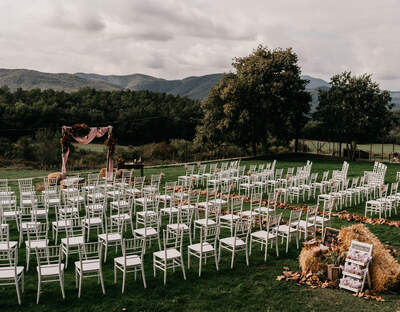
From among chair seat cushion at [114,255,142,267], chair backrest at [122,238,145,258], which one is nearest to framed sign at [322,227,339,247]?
chair backrest at [122,238,145,258]

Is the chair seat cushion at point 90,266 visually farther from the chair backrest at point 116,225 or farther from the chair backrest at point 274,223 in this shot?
the chair backrest at point 274,223

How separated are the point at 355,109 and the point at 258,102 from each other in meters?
7.94

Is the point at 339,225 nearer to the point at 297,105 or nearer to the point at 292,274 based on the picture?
the point at 292,274

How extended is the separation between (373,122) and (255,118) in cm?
952

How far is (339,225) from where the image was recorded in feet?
35.5

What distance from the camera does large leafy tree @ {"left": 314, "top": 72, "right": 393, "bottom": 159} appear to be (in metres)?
29.6

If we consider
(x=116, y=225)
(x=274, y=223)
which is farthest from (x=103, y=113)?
(x=274, y=223)

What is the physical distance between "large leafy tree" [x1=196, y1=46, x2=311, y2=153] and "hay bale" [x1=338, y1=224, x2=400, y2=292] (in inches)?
842

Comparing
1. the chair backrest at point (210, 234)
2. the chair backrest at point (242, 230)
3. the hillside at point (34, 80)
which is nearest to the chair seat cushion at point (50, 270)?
the chair backrest at point (210, 234)

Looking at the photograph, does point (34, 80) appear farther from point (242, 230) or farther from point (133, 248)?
point (133, 248)

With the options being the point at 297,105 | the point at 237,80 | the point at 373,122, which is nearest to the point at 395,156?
the point at 373,122

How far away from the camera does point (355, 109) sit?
1176 inches

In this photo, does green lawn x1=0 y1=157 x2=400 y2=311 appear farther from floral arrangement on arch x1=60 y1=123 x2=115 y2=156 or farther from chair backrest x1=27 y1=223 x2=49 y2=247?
floral arrangement on arch x1=60 y1=123 x2=115 y2=156

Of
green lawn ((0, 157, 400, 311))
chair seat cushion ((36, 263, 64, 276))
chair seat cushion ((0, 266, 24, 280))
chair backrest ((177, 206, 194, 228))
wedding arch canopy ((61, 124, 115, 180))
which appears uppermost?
wedding arch canopy ((61, 124, 115, 180))
